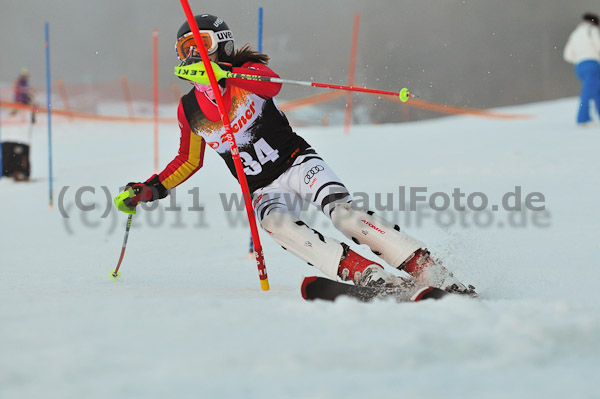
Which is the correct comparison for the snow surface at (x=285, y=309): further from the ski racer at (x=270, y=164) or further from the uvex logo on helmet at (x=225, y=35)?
the uvex logo on helmet at (x=225, y=35)

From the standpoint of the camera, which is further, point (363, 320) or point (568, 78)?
point (568, 78)

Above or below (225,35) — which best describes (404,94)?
below

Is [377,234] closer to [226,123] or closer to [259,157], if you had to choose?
[259,157]

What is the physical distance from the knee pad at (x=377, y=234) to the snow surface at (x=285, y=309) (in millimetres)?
377

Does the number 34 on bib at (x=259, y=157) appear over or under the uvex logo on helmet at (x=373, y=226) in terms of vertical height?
over

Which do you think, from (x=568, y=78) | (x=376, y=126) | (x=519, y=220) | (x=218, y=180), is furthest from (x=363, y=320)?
(x=568, y=78)

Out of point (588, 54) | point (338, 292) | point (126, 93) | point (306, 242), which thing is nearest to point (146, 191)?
point (306, 242)

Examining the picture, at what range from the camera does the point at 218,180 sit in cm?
815

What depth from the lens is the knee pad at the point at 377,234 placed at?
8.39 ft

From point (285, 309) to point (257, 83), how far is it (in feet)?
4.15

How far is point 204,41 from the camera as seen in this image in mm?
2896

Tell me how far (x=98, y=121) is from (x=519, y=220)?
45.5 feet

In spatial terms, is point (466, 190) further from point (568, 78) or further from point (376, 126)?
point (568, 78)

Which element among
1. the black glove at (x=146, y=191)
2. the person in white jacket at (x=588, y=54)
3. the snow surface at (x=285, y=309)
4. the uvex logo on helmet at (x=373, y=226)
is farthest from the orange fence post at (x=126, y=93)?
the uvex logo on helmet at (x=373, y=226)
